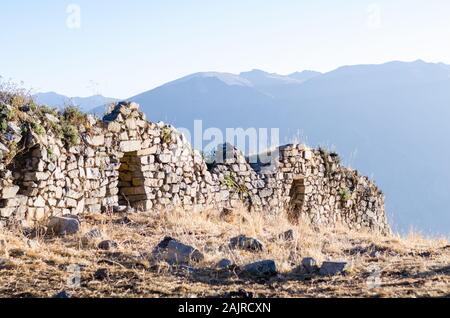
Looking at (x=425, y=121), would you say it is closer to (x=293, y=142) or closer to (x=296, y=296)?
(x=293, y=142)

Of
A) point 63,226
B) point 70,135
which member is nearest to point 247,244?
point 63,226

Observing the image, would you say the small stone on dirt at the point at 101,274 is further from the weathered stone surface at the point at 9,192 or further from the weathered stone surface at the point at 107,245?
the weathered stone surface at the point at 9,192

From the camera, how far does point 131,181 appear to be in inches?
440

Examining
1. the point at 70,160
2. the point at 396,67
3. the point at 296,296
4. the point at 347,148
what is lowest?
the point at 296,296

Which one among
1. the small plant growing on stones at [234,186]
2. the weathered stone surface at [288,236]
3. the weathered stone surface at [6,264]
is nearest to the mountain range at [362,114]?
the small plant growing on stones at [234,186]

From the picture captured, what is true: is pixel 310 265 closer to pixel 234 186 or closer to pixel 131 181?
pixel 131 181

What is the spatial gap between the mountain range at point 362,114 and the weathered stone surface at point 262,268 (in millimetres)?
76638

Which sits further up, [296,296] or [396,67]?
[396,67]

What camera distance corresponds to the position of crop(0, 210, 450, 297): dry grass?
4918 millimetres

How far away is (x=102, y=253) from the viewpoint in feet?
22.0

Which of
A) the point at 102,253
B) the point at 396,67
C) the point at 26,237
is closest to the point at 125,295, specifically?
the point at 102,253

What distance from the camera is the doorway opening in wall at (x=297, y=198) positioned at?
14491 mm

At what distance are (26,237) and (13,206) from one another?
1.08 metres

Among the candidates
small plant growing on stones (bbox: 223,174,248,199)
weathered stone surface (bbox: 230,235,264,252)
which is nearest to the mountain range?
small plant growing on stones (bbox: 223,174,248,199)
